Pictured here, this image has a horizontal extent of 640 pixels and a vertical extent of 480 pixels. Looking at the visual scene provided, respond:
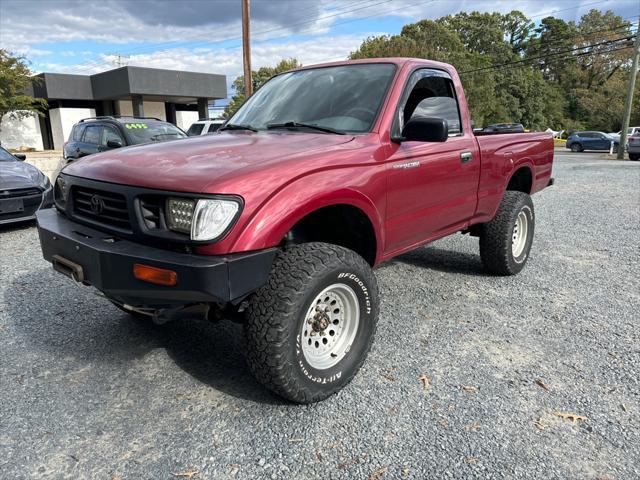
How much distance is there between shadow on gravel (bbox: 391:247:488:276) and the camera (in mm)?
5176

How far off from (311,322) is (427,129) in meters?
1.38

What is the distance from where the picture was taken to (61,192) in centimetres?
320

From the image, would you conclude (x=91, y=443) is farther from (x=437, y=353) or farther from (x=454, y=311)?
(x=454, y=311)

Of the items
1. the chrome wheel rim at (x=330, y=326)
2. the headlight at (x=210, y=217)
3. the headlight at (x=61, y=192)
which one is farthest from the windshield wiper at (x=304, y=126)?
the headlight at (x=61, y=192)

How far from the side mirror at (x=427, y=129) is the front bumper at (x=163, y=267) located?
50.7 inches

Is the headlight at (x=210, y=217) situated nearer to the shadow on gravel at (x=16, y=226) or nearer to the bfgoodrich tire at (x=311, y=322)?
the bfgoodrich tire at (x=311, y=322)

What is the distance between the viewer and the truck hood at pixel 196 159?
2.38m

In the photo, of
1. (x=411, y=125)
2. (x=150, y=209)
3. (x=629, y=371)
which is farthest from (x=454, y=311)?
(x=150, y=209)

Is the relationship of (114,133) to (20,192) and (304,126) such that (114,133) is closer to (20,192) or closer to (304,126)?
(20,192)

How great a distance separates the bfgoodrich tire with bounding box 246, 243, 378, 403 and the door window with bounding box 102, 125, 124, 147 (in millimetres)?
8315

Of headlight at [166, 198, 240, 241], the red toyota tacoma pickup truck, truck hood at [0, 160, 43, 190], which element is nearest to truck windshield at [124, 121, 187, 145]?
truck hood at [0, 160, 43, 190]

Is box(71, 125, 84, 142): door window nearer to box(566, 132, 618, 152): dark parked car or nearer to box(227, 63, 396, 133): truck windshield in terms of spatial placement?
box(227, 63, 396, 133): truck windshield

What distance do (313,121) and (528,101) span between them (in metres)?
62.6

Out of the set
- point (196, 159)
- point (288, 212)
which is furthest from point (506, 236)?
point (196, 159)
